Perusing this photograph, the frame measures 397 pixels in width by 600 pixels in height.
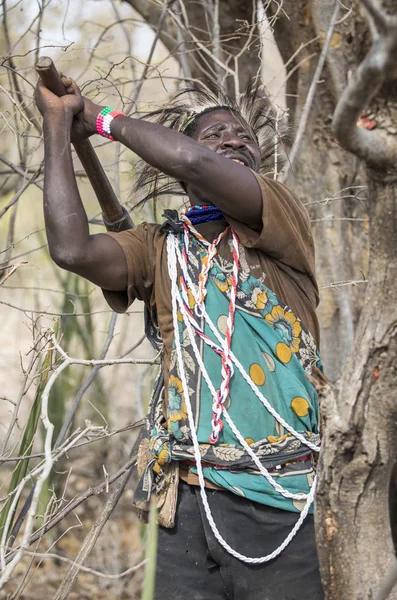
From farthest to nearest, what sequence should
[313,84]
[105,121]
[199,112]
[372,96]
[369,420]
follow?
[313,84] < [199,112] < [105,121] < [369,420] < [372,96]

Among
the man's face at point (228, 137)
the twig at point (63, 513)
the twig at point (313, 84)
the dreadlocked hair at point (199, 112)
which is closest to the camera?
the man's face at point (228, 137)

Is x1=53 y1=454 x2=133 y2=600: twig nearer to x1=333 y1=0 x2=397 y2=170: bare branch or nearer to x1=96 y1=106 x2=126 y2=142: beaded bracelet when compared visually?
x1=96 y1=106 x2=126 y2=142: beaded bracelet

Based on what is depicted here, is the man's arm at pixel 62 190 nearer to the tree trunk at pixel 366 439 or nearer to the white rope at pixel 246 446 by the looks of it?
the white rope at pixel 246 446

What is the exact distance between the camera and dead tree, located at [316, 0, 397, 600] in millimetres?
1416

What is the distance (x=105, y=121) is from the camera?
6.63 ft

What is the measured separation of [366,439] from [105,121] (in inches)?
40.4

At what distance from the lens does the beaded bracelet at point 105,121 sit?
202 centimetres

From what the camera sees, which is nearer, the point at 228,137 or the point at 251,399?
the point at 251,399

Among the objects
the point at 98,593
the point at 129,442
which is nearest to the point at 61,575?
the point at 98,593

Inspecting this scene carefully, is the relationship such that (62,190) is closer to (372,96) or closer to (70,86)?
(70,86)

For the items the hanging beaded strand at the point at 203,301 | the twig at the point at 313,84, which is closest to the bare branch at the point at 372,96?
the hanging beaded strand at the point at 203,301

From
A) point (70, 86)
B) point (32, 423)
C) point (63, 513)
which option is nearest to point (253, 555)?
point (63, 513)

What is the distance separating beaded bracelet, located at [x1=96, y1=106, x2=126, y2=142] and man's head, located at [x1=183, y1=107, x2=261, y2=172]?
0.35m

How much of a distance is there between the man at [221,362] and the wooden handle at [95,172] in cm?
4
